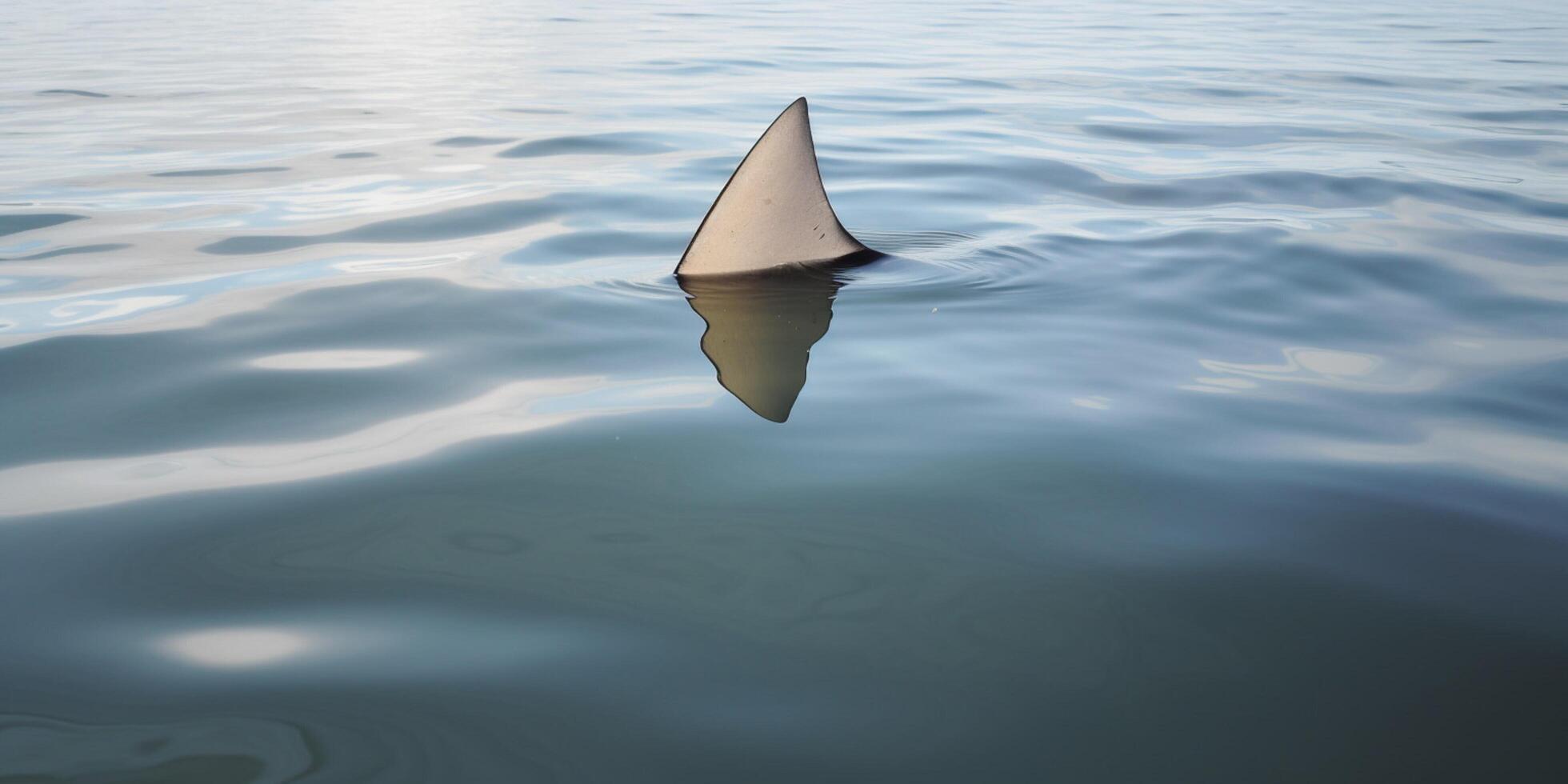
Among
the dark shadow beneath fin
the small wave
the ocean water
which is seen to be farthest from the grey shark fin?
the small wave

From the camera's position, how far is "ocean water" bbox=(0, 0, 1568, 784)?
1875 millimetres

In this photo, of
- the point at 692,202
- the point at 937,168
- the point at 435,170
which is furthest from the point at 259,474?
the point at 937,168

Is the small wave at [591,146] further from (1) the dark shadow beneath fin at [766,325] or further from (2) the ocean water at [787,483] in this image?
(1) the dark shadow beneath fin at [766,325]

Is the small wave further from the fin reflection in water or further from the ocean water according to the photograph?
the fin reflection in water

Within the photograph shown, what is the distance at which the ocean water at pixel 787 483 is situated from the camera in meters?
1.88

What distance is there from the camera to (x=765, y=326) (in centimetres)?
398

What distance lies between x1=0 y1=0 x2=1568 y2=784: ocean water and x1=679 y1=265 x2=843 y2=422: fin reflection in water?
0.08ft

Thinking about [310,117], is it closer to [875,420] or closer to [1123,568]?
[875,420]

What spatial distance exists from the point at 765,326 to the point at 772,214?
26.7 inches

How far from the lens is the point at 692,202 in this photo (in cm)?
644

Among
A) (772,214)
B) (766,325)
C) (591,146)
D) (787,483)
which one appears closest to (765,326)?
(766,325)

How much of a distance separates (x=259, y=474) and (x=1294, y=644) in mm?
2266

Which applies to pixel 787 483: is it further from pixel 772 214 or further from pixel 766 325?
pixel 772 214

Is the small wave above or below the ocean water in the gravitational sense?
above
